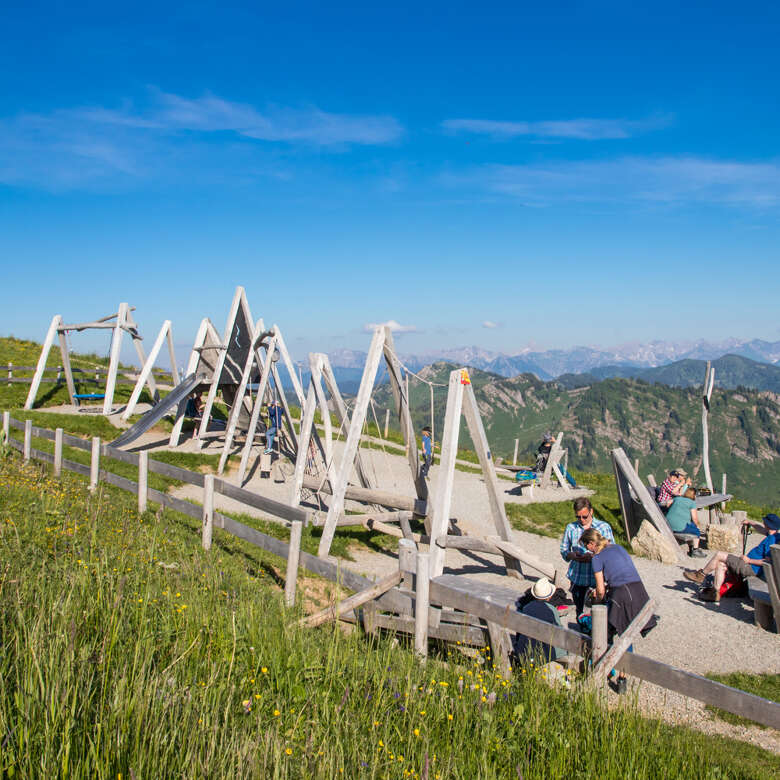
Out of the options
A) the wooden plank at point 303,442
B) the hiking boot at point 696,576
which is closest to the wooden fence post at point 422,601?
the hiking boot at point 696,576

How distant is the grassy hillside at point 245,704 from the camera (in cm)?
304

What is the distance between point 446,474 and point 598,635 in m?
4.26

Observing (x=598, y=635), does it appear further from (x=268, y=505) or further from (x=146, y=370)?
(x=146, y=370)

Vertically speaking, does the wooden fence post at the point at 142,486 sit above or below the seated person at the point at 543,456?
above

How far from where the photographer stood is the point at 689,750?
13.6ft

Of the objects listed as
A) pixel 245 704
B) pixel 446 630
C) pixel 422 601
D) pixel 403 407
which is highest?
pixel 403 407

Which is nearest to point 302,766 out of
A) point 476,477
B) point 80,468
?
point 80,468

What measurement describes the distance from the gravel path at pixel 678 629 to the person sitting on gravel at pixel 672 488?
1.83 metres

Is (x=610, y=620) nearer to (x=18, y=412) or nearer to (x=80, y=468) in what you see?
(x=80, y=468)

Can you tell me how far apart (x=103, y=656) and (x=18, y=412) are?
17393mm

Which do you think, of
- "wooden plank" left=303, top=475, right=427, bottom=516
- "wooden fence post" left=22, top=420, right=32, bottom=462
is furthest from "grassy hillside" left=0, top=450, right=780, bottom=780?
"wooden fence post" left=22, top=420, right=32, bottom=462

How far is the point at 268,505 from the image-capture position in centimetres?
788

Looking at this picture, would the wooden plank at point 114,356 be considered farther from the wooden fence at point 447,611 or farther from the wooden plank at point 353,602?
the wooden plank at point 353,602

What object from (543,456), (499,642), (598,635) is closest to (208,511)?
(499,642)
